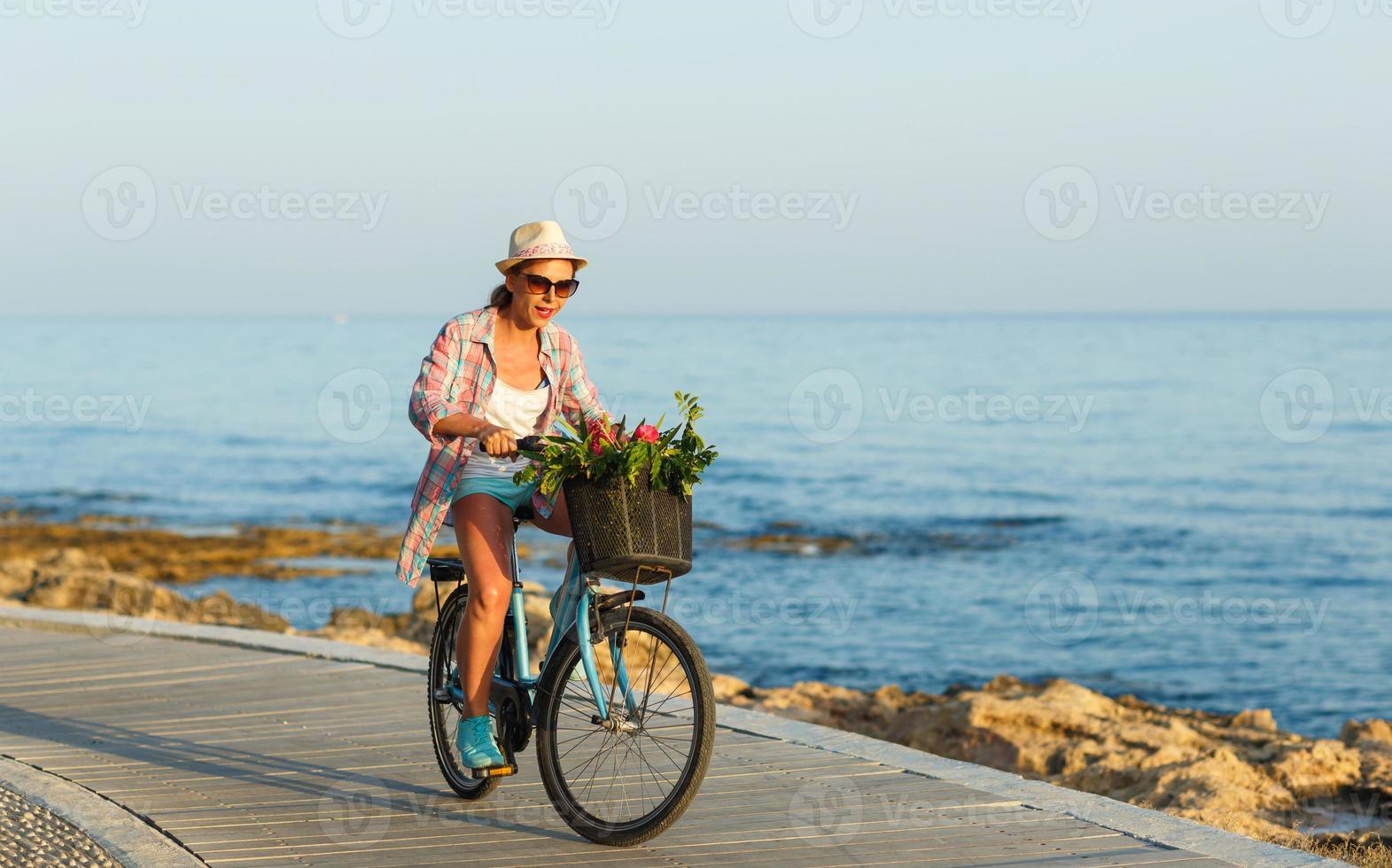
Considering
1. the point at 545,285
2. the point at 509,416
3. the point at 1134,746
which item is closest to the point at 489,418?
the point at 509,416

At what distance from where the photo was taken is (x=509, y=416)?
16.1ft

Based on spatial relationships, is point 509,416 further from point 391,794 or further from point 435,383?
point 391,794

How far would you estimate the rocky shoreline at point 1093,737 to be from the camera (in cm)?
691

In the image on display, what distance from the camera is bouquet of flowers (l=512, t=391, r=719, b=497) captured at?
4.37 m

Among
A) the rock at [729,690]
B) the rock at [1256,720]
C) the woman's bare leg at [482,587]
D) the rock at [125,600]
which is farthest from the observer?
the rock at [125,600]

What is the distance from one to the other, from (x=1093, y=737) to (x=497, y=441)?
560 cm

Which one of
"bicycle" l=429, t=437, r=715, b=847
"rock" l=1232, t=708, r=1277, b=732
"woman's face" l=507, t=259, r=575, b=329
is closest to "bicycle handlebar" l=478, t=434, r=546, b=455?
"bicycle" l=429, t=437, r=715, b=847

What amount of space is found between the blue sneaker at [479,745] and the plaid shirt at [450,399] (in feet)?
1.68

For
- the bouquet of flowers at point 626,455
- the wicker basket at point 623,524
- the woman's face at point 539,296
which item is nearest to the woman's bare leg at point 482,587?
the bouquet of flowers at point 626,455

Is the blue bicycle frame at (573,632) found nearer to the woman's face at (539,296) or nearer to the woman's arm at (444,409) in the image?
the woman's arm at (444,409)

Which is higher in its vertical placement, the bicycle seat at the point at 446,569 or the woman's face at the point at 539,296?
the woman's face at the point at 539,296

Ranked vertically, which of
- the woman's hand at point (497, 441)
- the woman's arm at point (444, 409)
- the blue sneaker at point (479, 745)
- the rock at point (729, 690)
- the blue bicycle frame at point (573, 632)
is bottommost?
the blue sneaker at point (479, 745)

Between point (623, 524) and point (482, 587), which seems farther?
point (482, 587)

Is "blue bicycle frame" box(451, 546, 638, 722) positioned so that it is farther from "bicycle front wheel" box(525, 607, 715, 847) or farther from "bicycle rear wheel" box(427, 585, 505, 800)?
"bicycle rear wheel" box(427, 585, 505, 800)
